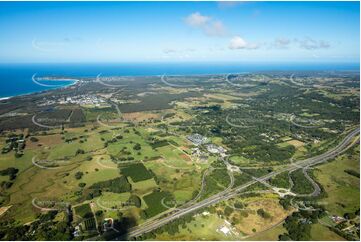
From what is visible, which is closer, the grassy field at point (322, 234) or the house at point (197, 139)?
the grassy field at point (322, 234)

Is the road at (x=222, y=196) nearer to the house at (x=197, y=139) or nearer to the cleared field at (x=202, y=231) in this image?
the cleared field at (x=202, y=231)

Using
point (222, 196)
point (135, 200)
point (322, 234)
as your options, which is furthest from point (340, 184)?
point (135, 200)

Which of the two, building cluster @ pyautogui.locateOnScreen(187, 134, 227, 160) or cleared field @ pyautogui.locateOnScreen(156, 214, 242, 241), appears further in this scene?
building cluster @ pyautogui.locateOnScreen(187, 134, 227, 160)

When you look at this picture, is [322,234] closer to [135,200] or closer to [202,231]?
[202,231]

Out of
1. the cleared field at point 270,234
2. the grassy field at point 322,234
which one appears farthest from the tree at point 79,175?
the grassy field at point 322,234

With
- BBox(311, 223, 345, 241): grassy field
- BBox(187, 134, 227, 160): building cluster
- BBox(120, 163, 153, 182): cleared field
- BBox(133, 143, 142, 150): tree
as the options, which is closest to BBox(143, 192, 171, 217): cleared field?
BBox(120, 163, 153, 182): cleared field

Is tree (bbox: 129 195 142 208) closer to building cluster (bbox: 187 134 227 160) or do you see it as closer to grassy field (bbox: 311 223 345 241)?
building cluster (bbox: 187 134 227 160)

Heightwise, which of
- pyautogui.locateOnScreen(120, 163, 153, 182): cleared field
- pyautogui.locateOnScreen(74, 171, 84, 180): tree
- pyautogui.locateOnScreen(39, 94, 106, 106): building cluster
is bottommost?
pyautogui.locateOnScreen(120, 163, 153, 182): cleared field

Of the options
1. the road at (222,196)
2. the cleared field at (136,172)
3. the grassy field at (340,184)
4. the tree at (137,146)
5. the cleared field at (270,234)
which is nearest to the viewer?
the cleared field at (270,234)

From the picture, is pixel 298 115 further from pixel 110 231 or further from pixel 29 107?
pixel 29 107

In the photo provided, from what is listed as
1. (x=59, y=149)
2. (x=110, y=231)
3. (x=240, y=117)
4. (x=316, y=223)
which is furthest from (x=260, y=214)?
(x=240, y=117)

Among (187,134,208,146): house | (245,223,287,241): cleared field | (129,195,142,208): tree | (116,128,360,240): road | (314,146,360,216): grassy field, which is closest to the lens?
(245,223,287,241): cleared field
